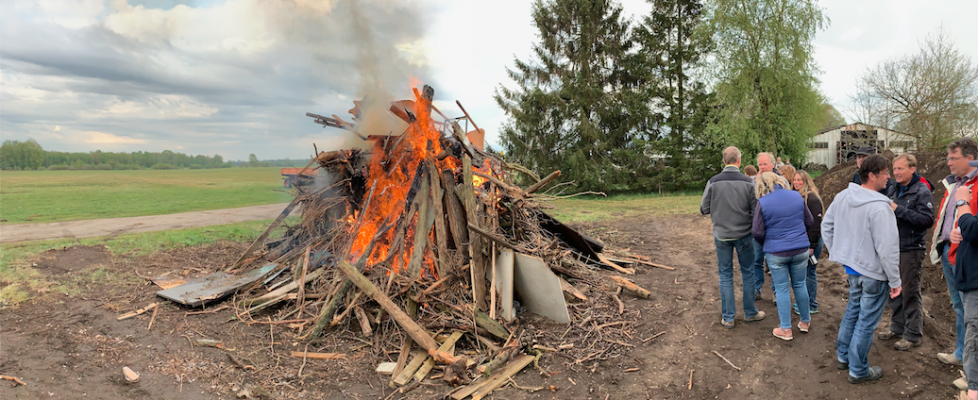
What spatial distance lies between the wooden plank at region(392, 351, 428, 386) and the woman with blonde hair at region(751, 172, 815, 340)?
3.70 metres

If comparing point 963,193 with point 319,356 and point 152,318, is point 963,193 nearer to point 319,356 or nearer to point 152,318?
point 319,356

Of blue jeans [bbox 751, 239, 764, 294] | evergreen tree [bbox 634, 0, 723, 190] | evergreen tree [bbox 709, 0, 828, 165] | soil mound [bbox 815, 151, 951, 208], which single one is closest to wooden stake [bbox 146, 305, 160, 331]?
blue jeans [bbox 751, 239, 764, 294]

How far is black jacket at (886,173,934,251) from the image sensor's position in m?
3.88

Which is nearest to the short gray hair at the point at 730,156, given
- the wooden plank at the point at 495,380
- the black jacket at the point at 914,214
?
the black jacket at the point at 914,214

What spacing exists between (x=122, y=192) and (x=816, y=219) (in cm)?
3036

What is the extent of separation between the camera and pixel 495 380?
165 inches

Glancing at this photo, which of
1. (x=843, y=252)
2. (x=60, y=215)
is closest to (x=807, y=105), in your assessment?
(x=843, y=252)

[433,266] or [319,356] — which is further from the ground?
[433,266]

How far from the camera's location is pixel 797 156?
71.3ft

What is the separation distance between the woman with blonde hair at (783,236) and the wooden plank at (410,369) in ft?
12.1

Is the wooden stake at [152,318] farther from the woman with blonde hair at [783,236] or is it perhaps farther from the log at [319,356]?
the woman with blonde hair at [783,236]

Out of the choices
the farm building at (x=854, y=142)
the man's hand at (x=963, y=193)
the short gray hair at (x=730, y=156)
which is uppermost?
the farm building at (x=854, y=142)

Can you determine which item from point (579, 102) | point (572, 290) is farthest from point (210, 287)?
point (579, 102)

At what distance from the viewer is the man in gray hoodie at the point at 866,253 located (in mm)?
3391
